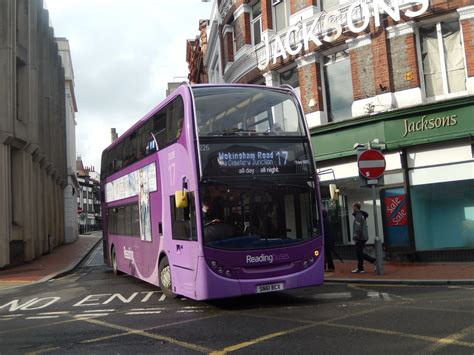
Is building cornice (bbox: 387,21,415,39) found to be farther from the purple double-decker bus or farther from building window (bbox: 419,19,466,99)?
the purple double-decker bus

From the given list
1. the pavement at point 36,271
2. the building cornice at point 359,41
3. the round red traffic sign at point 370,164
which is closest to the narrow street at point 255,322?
the round red traffic sign at point 370,164

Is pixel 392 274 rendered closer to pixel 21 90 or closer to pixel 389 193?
pixel 389 193

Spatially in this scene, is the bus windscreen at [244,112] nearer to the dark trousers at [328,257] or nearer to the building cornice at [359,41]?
the dark trousers at [328,257]

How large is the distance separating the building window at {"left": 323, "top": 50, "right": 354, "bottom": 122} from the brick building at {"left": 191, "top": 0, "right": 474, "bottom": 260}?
3 centimetres

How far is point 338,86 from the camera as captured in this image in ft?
55.3

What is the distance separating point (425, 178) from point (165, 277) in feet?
27.5

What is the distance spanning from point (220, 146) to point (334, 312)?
3.27 m

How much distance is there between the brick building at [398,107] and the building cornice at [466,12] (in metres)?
0.03

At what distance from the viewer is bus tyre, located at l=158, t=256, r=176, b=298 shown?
31.9ft

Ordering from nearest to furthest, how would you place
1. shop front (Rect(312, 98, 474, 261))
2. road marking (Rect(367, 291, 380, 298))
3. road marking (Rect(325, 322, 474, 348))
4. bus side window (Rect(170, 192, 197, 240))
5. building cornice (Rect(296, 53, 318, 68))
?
road marking (Rect(325, 322, 474, 348)), bus side window (Rect(170, 192, 197, 240)), road marking (Rect(367, 291, 380, 298)), shop front (Rect(312, 98, 474, 261)), building cornice (Rect(296, 53, 318, 68))

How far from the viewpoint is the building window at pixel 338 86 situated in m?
16.5

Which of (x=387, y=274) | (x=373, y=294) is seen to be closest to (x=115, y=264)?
(x=387, y=274)

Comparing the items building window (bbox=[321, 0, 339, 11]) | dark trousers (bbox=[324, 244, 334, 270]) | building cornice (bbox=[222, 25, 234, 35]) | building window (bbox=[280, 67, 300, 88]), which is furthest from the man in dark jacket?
building cornice (bbox=[222, 25, 234, 35])

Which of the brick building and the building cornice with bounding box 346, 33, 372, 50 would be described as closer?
the brick building
